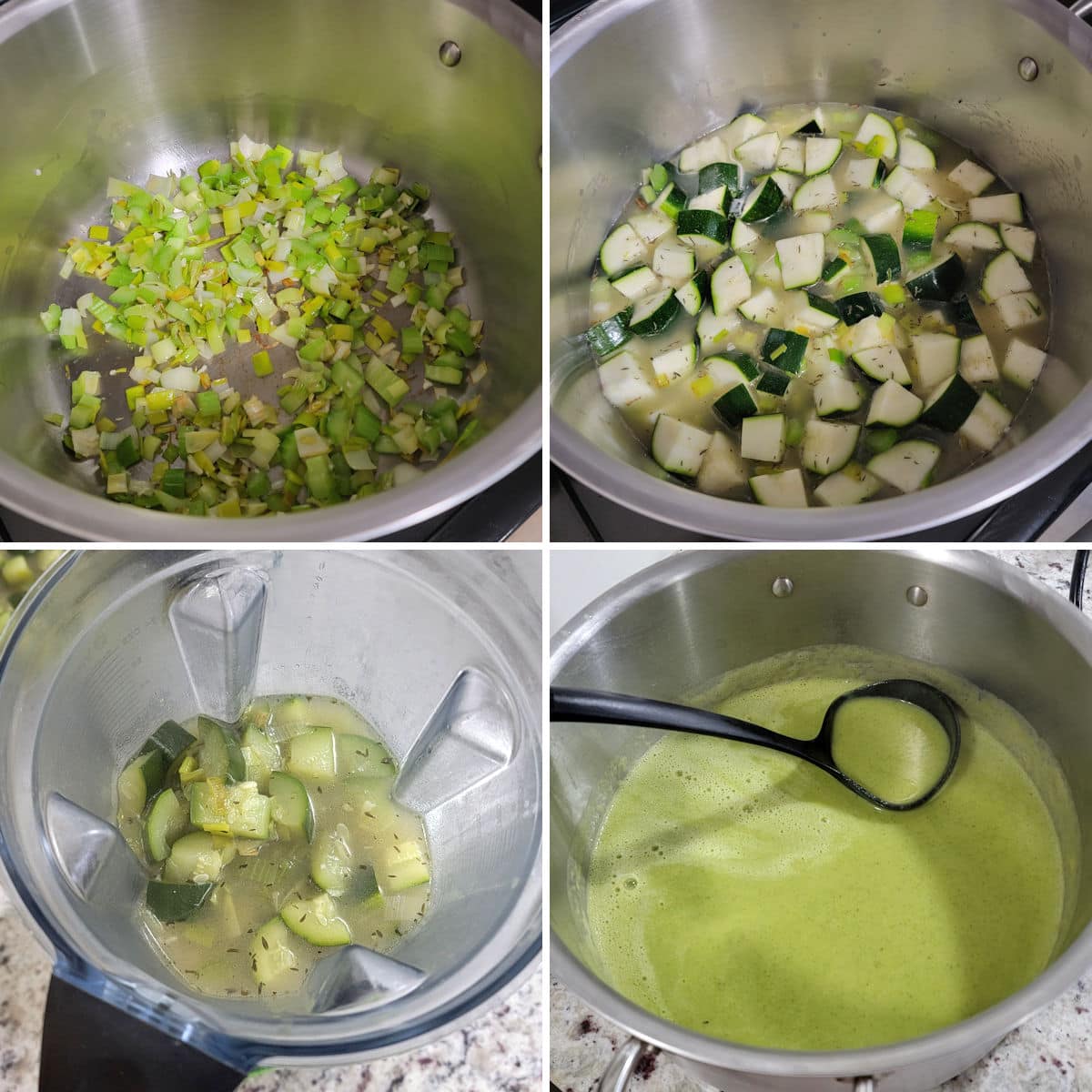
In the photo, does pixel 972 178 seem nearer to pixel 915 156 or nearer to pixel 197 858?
pixel 915 156

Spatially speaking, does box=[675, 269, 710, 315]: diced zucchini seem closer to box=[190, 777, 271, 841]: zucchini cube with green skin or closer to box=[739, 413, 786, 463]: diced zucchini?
box=[739, 413, 786, 463]: diced zucchini

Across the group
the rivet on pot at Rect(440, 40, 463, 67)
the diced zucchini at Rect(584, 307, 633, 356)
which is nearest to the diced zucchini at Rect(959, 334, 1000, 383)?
the diced zucchini at Rect(584, 307, 633, 356)

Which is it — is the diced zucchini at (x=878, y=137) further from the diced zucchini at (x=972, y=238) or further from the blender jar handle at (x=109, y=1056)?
the blender jar handle at (x=109, y=1056)

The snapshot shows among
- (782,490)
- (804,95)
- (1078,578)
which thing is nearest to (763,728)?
(782,490)

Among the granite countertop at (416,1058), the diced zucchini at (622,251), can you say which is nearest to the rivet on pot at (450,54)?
the diced zucchini at (622,251)

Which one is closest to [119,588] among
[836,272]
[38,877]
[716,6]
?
[38,877]

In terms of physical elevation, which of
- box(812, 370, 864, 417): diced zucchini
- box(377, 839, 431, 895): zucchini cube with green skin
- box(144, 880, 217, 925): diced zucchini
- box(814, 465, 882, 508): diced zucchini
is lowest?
box(377, 839, 431, 895): zucchini cube with green skin
